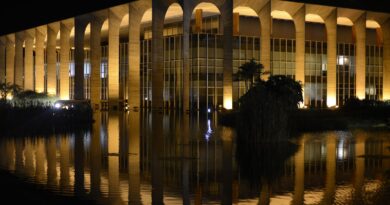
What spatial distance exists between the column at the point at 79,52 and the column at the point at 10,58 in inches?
905

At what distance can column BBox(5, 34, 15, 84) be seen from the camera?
3300 inches

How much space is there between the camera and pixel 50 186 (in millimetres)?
12273

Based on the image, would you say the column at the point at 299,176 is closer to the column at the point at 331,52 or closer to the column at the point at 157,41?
the column at the point at 157,41

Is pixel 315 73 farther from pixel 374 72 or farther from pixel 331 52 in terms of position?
pixel 374 72

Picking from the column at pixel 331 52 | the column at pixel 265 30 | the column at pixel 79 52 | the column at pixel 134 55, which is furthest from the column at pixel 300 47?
the column at pixel 79 52

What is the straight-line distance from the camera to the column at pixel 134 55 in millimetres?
57000

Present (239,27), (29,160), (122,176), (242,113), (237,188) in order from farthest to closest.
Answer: (239,27) → (242,113) → (29,160) → (122,176) → (237,188)

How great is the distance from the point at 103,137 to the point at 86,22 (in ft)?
132

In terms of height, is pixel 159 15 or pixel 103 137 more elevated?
pixel 159 15

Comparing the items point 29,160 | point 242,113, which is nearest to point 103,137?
point 242,113

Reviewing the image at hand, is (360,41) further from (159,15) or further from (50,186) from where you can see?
Answer: (50,186)

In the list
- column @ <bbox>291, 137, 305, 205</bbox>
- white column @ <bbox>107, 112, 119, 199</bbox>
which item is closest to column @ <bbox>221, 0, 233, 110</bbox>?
white column @ <bbox>107, 112, 119, 199</bbox>

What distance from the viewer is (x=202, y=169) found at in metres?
15.0

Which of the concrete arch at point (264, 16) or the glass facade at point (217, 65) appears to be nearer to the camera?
the concrete arch at point (264, 16)
